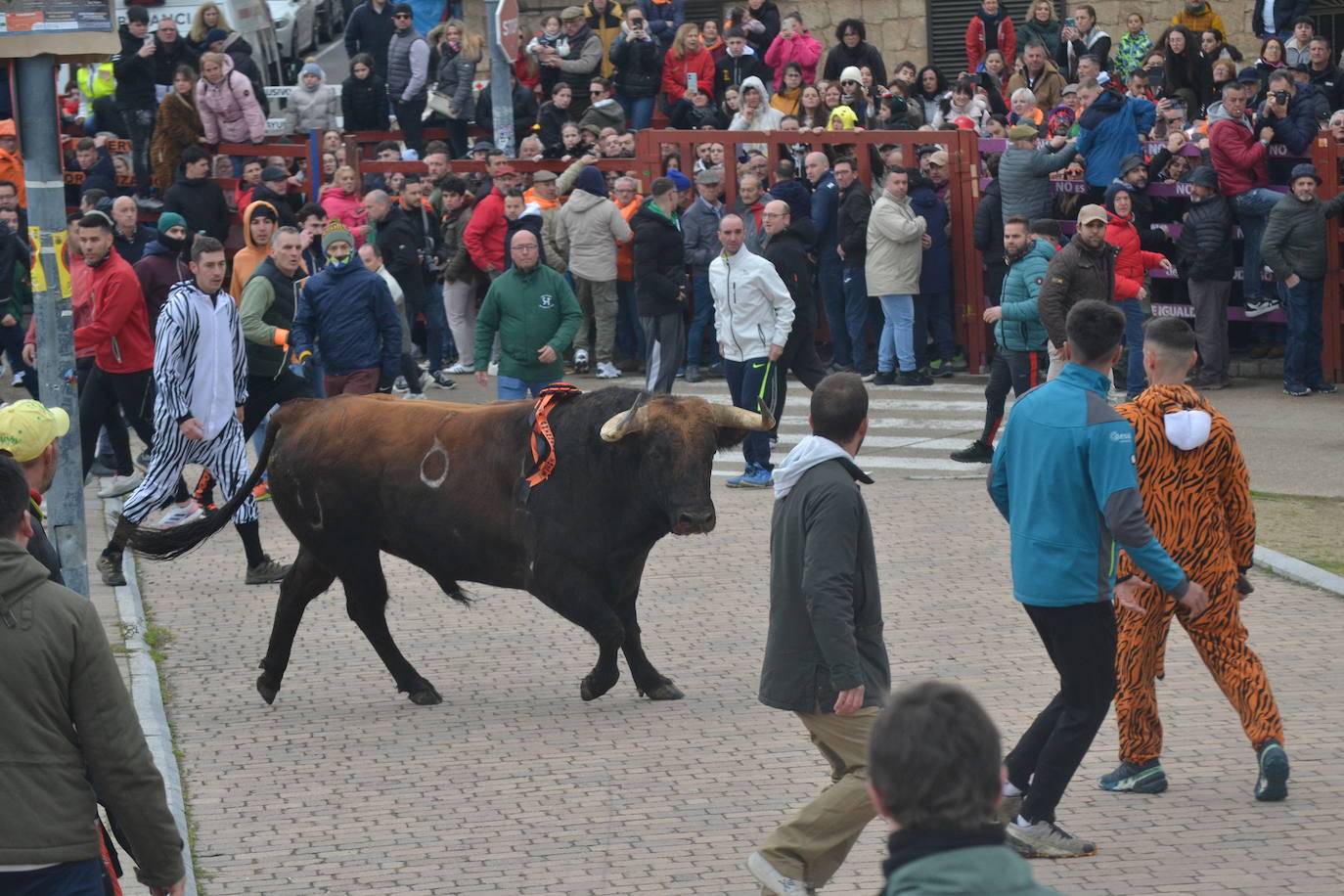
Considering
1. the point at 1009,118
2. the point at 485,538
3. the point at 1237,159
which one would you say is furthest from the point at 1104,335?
the point at 1009,118

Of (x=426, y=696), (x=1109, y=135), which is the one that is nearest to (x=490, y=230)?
(x=1109, y=135)

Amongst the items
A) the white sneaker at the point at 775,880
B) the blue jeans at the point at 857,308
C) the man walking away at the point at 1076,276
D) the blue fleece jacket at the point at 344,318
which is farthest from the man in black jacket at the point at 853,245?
the white sneaker at the point at 775,880

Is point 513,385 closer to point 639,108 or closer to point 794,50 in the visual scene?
point 639,108

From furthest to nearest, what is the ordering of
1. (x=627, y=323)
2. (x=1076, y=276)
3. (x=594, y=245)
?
(x=627, y=323)
(x=594, y=245)
(x=1076, y=276)

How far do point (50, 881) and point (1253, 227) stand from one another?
14.5 m

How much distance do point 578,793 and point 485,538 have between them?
1716 mm

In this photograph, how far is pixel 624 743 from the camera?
8.15 meters

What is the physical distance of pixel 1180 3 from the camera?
26.0 meters

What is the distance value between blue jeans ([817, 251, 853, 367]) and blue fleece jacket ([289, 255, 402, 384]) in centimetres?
624

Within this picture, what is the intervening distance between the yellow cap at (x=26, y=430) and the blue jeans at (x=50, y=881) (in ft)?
3.91

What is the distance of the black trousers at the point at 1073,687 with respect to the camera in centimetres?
637

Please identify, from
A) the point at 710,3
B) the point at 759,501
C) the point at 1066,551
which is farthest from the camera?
the point at 710,3

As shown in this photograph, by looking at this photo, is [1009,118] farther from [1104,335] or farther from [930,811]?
[930,811]

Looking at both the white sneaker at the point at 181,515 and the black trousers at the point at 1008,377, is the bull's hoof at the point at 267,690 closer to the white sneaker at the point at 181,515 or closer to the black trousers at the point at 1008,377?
the white sneaker at the point at 181,515
